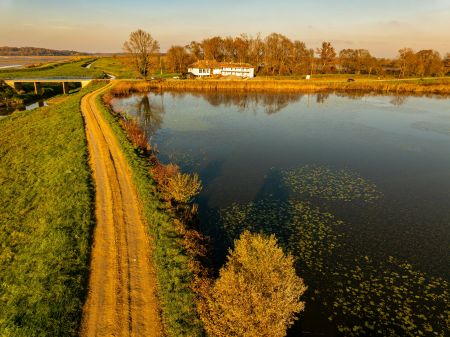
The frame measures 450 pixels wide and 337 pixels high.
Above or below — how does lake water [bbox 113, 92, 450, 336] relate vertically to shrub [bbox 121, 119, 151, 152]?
below

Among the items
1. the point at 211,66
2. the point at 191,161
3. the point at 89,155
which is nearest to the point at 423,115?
the point at 191,161

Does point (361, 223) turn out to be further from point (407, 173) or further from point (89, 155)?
point (89, 155)

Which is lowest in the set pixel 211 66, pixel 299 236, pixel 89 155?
pixel 299 236

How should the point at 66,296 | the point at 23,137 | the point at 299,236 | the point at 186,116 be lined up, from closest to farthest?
1. the point at 66,296
2. the point at 299,236
3. the point at 23,137
4. the point at 186,116

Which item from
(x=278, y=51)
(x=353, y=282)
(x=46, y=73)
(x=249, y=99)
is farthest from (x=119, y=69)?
(x=353, y=282)

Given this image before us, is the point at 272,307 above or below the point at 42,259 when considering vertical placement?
above

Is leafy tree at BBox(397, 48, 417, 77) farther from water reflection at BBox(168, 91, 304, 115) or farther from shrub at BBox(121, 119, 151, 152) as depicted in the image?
shrub at BBox(121, 119, 151, 152)

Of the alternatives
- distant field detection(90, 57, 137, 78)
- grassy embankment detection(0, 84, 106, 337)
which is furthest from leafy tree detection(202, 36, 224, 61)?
grassy embankment detection(0, 84, 106, 337)

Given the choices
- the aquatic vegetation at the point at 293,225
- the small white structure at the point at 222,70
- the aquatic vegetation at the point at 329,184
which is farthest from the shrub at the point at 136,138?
the small white structure at the point at 222,70
